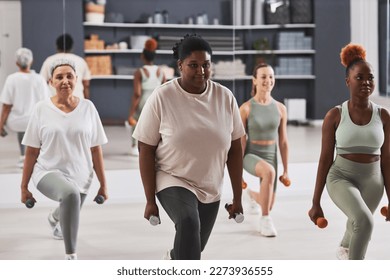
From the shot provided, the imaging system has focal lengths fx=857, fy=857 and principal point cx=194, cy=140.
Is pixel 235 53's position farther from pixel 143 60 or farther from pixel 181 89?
pixel 181 89

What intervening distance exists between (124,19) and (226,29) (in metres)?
0.98

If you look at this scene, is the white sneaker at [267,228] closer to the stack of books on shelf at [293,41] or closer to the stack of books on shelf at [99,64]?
the stack of books on shelf at [99,64]

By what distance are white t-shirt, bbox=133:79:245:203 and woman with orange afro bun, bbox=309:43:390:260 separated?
713 mm

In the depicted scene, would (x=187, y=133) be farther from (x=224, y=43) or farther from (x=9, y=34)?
(x=224, y=43)

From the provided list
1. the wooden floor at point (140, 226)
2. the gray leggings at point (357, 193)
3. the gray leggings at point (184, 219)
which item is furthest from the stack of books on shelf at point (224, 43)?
the gray leggings at point (184, 219)

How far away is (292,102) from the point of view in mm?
8008

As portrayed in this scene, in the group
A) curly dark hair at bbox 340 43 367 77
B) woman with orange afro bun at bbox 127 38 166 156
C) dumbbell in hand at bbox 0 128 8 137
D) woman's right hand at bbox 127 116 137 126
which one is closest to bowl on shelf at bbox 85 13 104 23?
woman with orange afro bun at bbox 127 38 166 156

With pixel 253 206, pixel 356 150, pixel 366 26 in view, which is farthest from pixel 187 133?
pixel 366 26

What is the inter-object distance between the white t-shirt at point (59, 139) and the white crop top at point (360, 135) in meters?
1.56

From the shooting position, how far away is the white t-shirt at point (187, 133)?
4137 mm

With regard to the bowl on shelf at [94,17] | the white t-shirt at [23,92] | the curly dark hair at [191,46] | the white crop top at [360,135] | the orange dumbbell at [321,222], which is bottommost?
the orange dumbbell at [321,222]

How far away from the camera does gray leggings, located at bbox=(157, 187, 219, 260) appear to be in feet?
13.2

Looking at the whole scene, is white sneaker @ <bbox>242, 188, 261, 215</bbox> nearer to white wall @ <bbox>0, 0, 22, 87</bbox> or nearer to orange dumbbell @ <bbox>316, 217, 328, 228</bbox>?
white wall @ <bbox>0, 0, 22, 87</bbox>

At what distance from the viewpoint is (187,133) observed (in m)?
4.13
